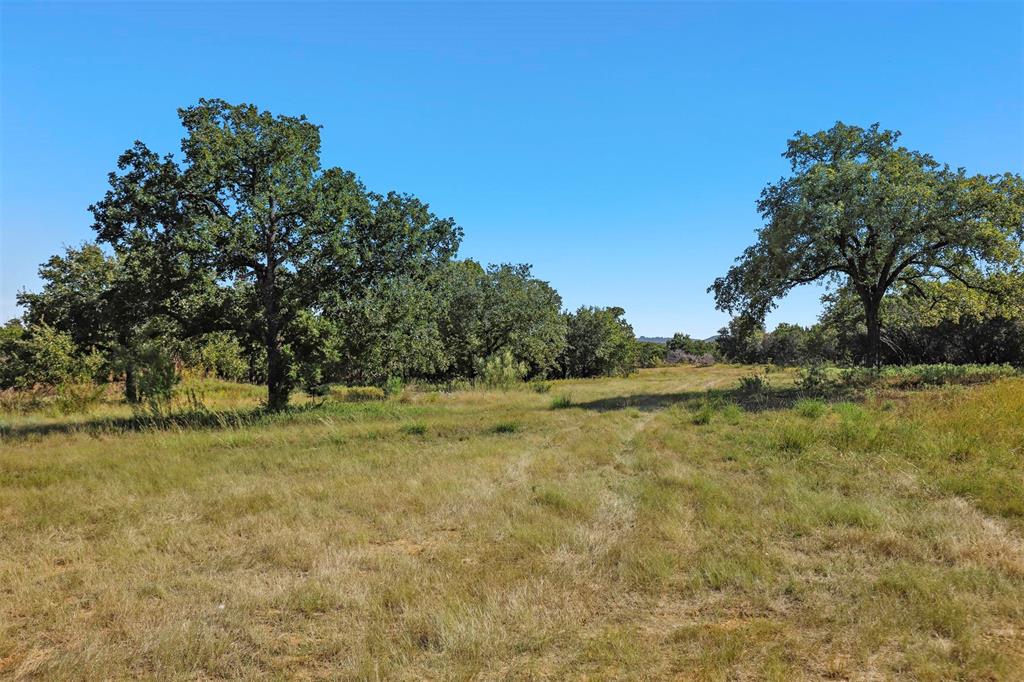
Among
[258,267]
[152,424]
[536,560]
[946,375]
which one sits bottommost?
[536,560]

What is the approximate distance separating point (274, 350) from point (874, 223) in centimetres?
2126

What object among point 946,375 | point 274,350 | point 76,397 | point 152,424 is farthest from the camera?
point 76,397

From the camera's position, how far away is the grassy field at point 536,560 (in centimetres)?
365

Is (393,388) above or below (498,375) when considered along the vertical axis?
below

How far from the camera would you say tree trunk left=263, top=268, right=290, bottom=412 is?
17986 millimetres

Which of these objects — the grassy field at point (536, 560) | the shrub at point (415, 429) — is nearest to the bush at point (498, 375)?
the shrub at point (415, 429)

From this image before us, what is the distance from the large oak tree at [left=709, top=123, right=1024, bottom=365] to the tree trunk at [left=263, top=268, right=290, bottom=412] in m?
18.5

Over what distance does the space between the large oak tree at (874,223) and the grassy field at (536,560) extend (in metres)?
9.42

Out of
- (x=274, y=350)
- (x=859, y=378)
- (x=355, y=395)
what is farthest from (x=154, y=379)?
(x=859, y=378)

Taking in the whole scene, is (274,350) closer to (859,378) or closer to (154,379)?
(154,379)

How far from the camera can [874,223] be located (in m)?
17.7

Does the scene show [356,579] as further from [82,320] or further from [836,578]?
[82,320]

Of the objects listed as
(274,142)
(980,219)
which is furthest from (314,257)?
(980,219)

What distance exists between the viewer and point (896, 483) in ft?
24.4
